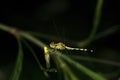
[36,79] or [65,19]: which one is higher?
[65,19]

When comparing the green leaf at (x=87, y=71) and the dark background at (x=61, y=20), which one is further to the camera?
the dark background at (x=61, y=20)

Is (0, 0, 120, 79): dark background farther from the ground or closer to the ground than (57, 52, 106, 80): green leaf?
farther from the ground

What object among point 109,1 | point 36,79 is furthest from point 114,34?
point 36,79

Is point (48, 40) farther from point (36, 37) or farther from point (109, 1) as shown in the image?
point (109, 1)

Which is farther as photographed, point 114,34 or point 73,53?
point 114,34

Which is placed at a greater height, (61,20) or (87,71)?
(61,20)

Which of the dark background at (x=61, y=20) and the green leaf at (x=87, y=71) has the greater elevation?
the dark background at (x=61, y=20)

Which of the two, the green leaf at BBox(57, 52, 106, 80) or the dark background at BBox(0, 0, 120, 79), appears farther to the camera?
the dark background at BBox(0, 0, 120, 79)

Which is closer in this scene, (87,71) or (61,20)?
(87,71)
